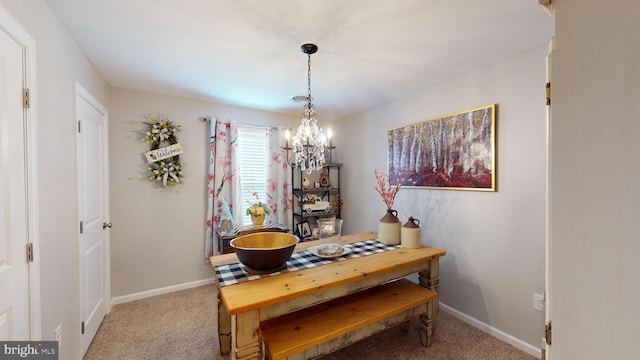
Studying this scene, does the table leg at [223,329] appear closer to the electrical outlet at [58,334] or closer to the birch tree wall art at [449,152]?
the electrical outlet at [58,334]

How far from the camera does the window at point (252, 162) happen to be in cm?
340

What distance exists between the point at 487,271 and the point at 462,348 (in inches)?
27.0

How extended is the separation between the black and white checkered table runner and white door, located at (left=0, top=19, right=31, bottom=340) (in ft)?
2.84

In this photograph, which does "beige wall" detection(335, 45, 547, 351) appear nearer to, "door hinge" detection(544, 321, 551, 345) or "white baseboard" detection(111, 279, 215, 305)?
"door hinge" detection(544, 321, 551, 345)

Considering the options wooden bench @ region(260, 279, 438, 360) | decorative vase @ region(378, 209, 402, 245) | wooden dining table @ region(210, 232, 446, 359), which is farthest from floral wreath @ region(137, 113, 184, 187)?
decorative vase @ region(378, 209, 402, 245)

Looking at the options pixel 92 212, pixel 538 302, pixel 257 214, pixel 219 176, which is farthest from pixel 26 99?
pixel 538 302

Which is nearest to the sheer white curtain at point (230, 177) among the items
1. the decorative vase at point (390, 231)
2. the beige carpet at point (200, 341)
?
the beige carpet at point (200, 341)

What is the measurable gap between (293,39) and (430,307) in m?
2.32

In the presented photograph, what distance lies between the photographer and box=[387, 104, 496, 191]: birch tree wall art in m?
2.17

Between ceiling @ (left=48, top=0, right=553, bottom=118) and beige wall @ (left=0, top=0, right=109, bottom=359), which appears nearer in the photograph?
beige wall @ (left=0, top=0, right=109, bottom=359)

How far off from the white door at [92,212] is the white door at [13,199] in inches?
30.8

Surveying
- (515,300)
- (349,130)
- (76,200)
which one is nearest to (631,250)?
(515,300)

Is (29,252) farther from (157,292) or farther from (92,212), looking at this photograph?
(157,292)

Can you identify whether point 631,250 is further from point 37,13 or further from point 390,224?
point 37,13
